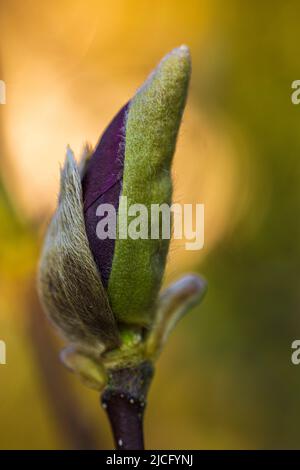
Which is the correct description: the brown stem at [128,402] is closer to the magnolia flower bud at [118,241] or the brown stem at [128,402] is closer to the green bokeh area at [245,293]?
the magnolia flower bud at [118,241]

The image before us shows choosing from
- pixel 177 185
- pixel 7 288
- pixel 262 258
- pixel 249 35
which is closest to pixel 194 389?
pixel 262 258

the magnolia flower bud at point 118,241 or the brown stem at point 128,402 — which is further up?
the magnolia flower bud at point 118,241

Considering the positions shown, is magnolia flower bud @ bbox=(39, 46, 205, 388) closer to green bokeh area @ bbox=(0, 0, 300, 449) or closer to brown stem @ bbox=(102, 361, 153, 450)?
brown stem @ bbox=(102, 361, 153, 450)

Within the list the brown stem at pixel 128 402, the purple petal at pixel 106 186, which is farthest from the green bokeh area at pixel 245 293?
the purple petal at pixel 106 186

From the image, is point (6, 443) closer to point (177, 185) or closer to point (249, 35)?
point (177, 185)

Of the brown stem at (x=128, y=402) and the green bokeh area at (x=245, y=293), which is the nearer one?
the brown stem at (x=128, y=402)

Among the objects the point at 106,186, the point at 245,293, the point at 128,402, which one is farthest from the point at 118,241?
the point at 245,293
